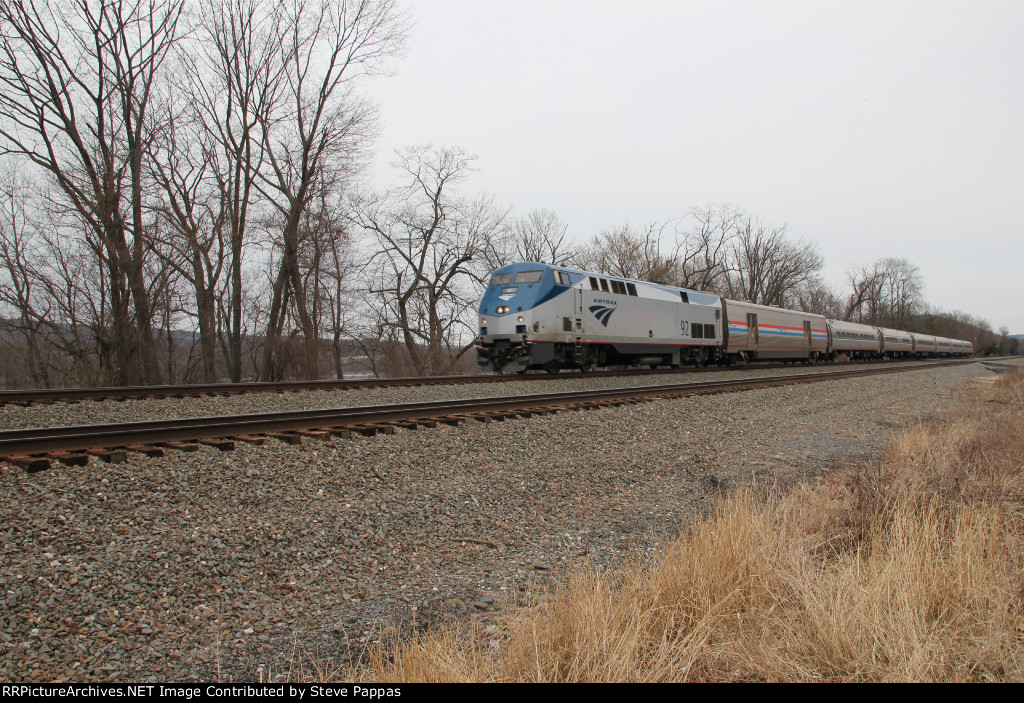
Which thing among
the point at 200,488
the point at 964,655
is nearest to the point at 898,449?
the point at 964,655

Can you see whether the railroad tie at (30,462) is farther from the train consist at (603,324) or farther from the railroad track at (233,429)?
the train consist at (603,324)

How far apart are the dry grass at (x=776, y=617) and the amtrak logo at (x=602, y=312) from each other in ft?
45.8

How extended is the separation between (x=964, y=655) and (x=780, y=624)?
0.75 metres

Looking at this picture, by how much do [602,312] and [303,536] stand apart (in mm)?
15292

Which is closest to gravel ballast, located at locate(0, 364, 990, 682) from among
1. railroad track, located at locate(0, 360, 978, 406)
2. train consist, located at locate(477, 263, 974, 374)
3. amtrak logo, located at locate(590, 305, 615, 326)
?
railroad track, located at locate(0, 360, 978, 406)

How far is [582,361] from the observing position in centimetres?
1808

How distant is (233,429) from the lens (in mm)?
6383

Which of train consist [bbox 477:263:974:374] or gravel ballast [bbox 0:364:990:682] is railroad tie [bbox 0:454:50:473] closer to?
gravel ballast [bbox 0:364:990:682]

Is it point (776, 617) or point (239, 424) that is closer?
point (776, 617)

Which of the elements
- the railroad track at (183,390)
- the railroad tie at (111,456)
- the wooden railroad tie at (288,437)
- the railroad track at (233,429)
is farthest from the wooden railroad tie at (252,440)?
the railroad track at (183,390)

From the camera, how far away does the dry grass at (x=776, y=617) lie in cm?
257

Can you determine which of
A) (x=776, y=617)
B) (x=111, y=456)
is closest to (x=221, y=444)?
(x=111, y=456)

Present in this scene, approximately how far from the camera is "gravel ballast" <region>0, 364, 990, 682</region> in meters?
2.93

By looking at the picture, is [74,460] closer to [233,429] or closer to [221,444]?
[221,444]
